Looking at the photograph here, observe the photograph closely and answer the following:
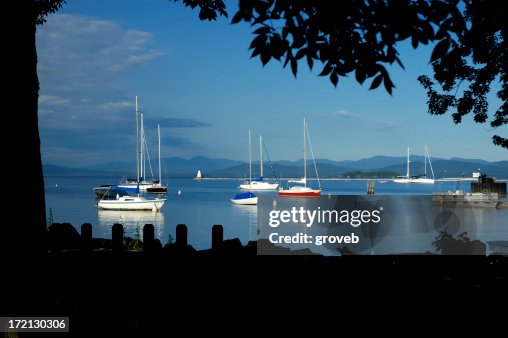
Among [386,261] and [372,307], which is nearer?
[372,307]

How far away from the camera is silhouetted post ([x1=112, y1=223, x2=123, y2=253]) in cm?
694

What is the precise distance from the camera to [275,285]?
787 cm

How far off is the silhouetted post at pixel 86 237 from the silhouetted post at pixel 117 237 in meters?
0.31

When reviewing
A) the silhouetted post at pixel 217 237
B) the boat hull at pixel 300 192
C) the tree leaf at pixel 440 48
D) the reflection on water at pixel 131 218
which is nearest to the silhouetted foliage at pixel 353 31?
the tree leaf at pixel 440 48

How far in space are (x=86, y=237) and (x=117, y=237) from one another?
1.25 feet

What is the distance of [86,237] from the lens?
A: 6984 mm

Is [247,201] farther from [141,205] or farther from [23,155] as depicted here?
[23,155]

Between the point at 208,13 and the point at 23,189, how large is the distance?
7.45m

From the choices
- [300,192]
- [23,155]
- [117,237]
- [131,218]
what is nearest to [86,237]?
[117,237]

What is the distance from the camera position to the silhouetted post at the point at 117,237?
694cm

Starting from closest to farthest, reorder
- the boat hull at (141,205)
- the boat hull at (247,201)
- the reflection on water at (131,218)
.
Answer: the reflection on water at (131,218), the boat hull at (141,205), the boat hull at (247,201)

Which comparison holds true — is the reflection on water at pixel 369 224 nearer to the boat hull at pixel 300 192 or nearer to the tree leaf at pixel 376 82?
the tree leaf at pixel 376 82

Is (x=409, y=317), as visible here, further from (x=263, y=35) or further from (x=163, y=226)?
(x=163, y=226)

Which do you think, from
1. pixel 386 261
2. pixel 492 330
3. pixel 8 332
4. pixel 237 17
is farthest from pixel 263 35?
pixel 386 261
